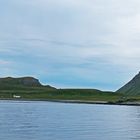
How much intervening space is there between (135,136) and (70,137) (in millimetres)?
9327

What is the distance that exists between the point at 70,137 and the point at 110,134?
7.69 m

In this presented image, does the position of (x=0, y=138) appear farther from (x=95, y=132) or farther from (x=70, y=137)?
(x=95, y=132)

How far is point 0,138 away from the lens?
60844mm

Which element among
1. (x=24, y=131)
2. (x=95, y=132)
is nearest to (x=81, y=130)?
(x=95, y=132)

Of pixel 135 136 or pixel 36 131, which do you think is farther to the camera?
pixel 36 131

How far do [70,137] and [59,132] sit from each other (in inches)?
300

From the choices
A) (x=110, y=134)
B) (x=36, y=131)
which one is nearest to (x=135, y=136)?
(x=110, y=134)

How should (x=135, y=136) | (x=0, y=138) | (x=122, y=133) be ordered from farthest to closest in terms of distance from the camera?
(x=122, y=133) < (x=135, y=136) < (x=0, y=138)

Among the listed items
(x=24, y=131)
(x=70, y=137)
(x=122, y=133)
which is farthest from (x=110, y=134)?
(x=24, y=131)

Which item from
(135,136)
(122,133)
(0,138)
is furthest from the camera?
(122,133)

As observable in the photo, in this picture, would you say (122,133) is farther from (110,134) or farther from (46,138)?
(46,138)

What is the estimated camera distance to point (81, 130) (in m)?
74.6

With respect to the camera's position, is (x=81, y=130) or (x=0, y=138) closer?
(x=0, y=138)

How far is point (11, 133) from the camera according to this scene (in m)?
67.9
